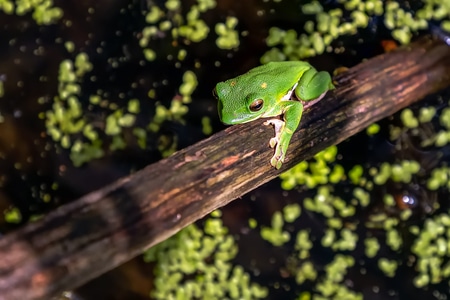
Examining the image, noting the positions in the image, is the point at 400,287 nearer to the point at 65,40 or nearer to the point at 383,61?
the point at 383,61

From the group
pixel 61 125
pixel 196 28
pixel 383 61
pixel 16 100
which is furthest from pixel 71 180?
pixel 383 61

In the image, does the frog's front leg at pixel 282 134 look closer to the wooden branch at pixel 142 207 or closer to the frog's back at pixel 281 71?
the wooden branch at pixel 142 207

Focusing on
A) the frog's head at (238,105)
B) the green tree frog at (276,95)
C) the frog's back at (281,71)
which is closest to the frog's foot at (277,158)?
the green tree frog at (276,95)

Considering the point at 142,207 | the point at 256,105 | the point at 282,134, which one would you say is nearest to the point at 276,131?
the point at 282,134

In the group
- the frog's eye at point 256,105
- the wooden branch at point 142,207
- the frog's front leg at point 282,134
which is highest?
the frog's eye at point 256,105

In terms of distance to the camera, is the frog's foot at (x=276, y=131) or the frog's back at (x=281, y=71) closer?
the frog's foot at (x=276, y=131)

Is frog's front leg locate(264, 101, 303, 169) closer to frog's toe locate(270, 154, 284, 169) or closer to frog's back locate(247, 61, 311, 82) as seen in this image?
frog's toe locate(270, 154, 284, 169)

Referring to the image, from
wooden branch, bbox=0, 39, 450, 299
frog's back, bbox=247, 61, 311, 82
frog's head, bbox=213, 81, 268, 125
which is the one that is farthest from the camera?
frog's back, bbox=247, 61, 311, 82

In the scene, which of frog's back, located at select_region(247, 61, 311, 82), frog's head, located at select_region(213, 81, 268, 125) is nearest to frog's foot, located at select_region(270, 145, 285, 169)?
frog's head, located at select_region(213, 81, 268, 125)

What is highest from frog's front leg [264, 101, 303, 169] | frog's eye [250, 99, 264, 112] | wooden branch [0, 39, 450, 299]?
frog's eye [250, 99, 264, 112]
